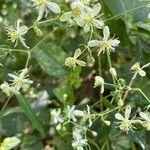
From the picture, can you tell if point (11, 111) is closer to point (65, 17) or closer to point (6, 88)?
point (6, 88)

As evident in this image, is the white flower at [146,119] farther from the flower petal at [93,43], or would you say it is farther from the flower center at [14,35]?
the flower center at [14,35]

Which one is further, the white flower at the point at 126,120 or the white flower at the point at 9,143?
the white flower at the point at 9,143

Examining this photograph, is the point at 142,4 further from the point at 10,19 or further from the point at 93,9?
the point at 10,19

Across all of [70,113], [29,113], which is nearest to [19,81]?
[70,113]

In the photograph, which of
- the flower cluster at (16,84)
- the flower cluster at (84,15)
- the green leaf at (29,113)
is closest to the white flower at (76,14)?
the flower cluster at (84,15)

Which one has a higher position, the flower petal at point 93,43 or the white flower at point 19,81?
the flower petal at point 93,43

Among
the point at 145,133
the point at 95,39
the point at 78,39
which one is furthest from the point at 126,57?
the point at 95,39

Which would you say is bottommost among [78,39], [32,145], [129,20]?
[32,145]

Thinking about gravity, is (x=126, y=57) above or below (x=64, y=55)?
below

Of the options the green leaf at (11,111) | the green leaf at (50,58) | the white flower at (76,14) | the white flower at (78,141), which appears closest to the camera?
the white flower at (76,14)
